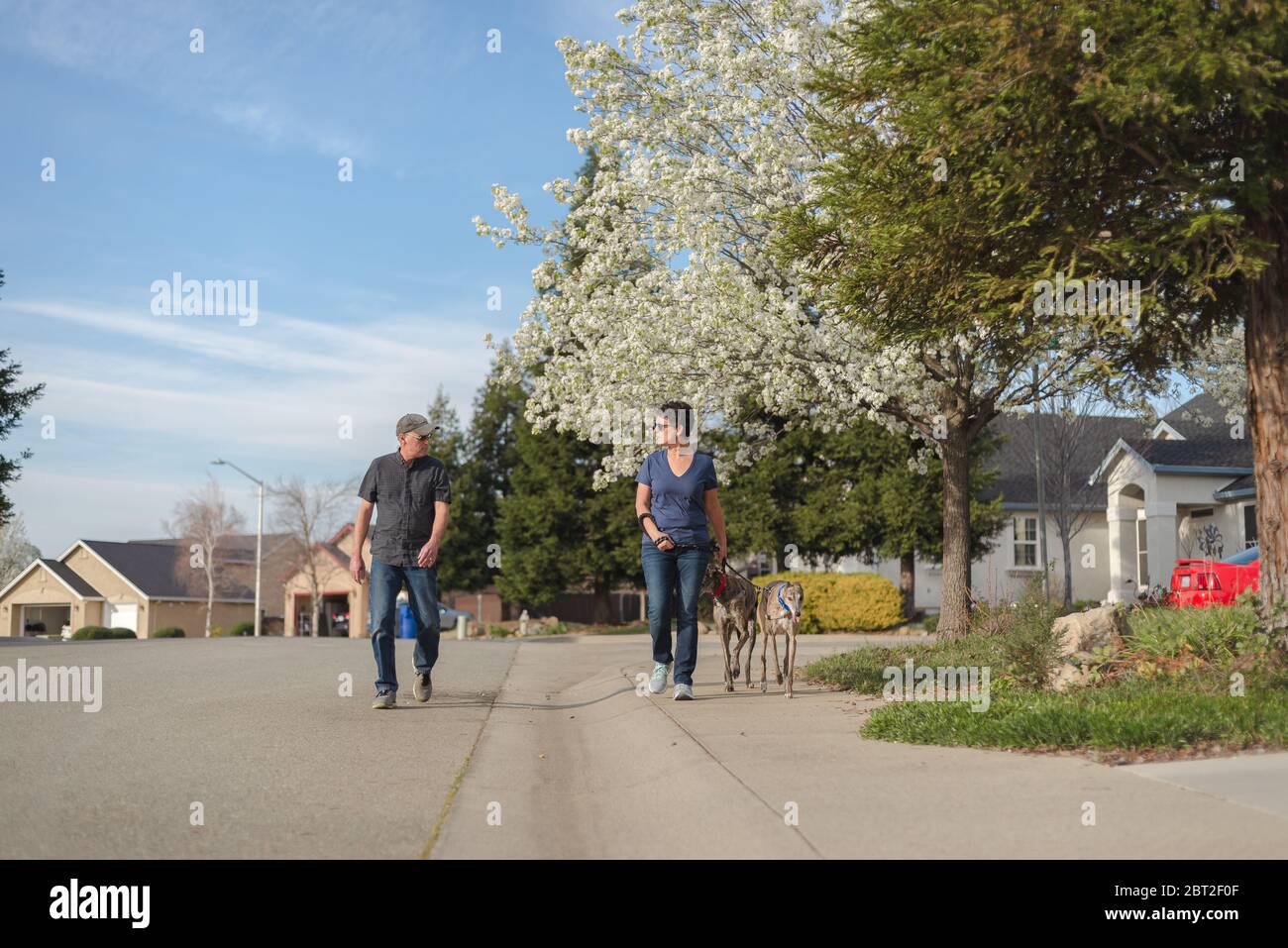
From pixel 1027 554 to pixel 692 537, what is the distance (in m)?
33.0

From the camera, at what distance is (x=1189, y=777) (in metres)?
5.03

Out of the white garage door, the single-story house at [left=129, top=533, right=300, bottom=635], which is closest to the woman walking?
the single-story house at [left=129, top=533, right=300, bottom=635]

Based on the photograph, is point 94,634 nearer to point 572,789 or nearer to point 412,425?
point 412,425

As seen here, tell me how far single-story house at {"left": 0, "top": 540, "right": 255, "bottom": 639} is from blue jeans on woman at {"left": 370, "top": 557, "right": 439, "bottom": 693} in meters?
60.3

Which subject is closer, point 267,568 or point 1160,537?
point 1160,537

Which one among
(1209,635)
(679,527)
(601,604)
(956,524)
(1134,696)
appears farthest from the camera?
(601,604)

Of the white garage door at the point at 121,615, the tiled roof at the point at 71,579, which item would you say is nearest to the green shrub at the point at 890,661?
the white garage door at the point at 121,615

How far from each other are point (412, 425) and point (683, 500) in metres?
2.08

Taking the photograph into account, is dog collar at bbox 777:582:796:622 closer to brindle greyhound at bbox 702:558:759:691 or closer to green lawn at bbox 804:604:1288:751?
brindle greyhound at bbox 702:558:759:691

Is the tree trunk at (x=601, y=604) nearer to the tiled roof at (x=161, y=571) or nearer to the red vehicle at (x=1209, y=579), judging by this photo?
the red vehicle at (x=1209, y=579)

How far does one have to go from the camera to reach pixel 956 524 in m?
14.5

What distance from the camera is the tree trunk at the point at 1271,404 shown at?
7.84 meters

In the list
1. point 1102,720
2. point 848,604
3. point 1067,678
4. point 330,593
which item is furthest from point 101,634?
point 1102,720
